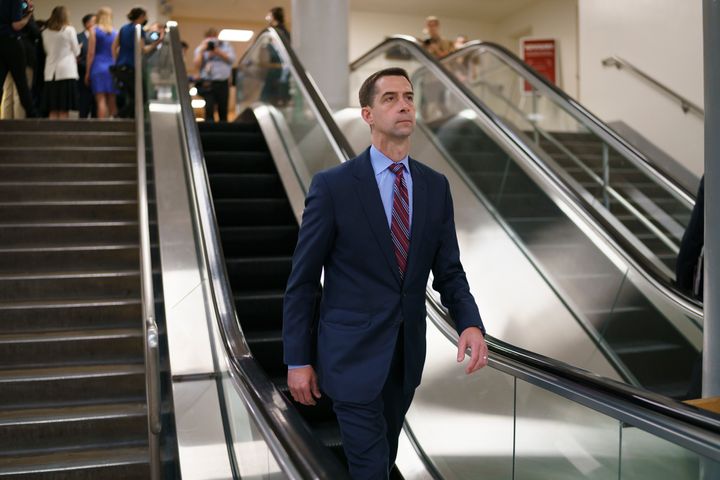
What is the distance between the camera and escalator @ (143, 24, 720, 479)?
6.91 feet

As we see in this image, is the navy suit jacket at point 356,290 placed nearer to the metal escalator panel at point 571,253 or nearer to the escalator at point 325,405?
the escalator at point 325,405

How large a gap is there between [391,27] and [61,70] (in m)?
11.3

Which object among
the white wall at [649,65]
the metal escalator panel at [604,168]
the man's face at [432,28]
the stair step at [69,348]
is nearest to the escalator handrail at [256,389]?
the stair step at [69,348]

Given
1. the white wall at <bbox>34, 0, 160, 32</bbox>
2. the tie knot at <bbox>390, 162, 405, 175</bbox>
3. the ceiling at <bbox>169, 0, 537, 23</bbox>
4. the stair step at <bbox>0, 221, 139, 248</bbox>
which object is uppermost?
the ceiling at <bbox>169, 0, 537, 23</bbox>

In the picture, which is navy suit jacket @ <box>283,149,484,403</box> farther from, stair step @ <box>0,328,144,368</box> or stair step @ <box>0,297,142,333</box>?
stair step @ <box>0,297,142,333</box>

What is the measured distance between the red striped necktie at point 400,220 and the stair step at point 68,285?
3783 mm

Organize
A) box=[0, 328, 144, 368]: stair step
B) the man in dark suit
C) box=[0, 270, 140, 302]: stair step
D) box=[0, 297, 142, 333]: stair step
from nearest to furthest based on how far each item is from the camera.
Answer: box=[0, 328, 144, 368]: stair step → box=[0, 297, 142, 333]: stair step → box=[0, 270, 140, 302]: stair step → the man in dark suit

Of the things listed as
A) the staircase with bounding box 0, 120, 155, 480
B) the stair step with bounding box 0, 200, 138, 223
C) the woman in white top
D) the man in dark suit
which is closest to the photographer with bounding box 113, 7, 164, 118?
the woman in white top

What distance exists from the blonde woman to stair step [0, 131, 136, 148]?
9.09ft

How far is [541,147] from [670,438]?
19.7 feet

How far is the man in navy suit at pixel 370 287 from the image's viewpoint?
2248 millimetres

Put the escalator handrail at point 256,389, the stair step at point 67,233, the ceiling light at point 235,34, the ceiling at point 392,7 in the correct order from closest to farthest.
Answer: the escalator handrail at point 256,389 < the stair step at point 67,233 < the ceiling at point 392,7 < the ceiling light at point 235,34

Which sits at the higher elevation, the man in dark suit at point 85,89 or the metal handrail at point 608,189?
the man in dark suit at point 85,89

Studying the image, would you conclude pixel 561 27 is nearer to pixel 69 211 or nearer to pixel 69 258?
pixel 69 211
